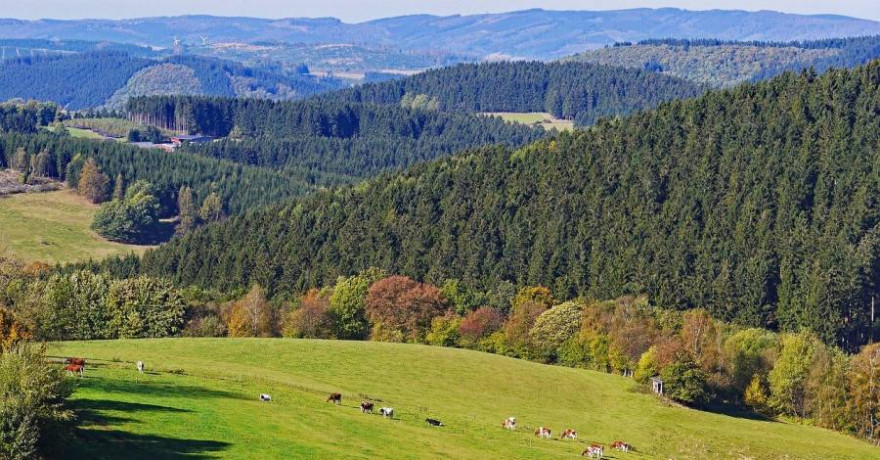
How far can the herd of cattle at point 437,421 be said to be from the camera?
84.1 metres

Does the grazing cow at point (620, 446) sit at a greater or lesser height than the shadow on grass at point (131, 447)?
lesser

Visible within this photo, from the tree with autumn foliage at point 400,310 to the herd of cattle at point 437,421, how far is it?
222 ft

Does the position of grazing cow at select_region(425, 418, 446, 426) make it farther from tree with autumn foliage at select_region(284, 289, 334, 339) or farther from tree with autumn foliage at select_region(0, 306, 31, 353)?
tree with autumn foliage at select_region(284, 289, 334, 339)

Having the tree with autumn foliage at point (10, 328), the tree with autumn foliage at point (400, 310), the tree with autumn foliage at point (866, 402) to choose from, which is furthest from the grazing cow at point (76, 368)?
the tree with autumn foliage at point (866, 402)

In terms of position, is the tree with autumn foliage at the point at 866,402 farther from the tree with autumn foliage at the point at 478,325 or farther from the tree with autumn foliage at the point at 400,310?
the tree with autumn foliage at the point at 400,310

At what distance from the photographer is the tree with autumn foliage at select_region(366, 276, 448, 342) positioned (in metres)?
162

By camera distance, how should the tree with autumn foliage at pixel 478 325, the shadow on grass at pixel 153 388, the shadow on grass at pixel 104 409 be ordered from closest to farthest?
the shadow on grass at pixel 104 409 < the shadow on grass at pixel 153 388 < the tree with autumn foliage at pixel 478 325

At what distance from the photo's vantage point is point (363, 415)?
278 ft

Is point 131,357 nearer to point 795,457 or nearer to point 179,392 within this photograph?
point 179,392

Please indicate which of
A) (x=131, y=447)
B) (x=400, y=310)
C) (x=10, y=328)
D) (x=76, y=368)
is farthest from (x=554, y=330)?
(x=131, y=447)

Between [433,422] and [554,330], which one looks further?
[554,330]

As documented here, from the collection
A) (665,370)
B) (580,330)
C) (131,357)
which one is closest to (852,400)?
(665,370)

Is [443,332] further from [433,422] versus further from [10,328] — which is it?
[10,328]

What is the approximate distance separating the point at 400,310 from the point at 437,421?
260 ft
